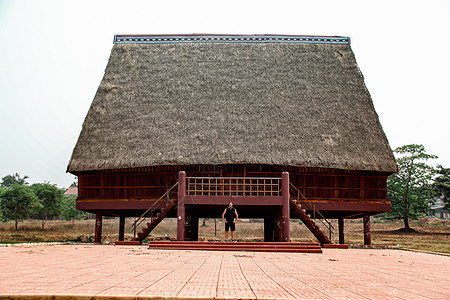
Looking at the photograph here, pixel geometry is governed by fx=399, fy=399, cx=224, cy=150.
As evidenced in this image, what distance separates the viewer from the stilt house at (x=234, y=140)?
17.5m

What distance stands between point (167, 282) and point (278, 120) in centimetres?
1471

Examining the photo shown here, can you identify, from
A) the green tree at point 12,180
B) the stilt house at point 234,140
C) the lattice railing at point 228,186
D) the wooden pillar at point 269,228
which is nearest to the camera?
the lattice railing at point 228,186

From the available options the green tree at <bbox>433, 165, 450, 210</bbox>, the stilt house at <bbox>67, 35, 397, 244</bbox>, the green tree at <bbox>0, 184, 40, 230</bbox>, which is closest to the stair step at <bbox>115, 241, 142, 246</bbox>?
the stilt house at <bbox>67, 35, 397, 244</bbox>

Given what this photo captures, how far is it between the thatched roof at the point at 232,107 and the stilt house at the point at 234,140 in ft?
0.18

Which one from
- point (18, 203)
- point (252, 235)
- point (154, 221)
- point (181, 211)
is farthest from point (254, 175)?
point (18, 203)

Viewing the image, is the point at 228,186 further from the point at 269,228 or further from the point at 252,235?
the point at 252,235

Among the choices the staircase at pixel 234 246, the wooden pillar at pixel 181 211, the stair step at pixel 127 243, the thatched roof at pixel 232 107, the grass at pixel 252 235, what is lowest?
the grass at pixel 252 235

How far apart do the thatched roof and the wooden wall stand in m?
0.93

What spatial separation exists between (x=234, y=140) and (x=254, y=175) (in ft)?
6.25

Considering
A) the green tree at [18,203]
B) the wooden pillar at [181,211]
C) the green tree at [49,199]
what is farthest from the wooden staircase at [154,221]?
the green tree at [49,199]

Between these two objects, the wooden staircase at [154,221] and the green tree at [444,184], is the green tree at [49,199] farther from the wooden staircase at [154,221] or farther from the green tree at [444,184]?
the green tree at [444,184]

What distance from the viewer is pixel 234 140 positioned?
17922mm

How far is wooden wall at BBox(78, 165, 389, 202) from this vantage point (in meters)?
18.4

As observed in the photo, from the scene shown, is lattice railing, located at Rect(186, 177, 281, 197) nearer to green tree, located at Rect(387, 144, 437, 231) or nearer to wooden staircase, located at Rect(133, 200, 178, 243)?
wooden staircase, located at Rect(133, 200, 178, 243)
